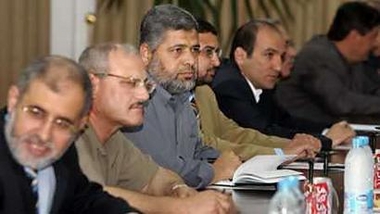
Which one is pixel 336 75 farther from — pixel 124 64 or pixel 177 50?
pixel 124 64

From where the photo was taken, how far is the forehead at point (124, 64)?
2951 mm

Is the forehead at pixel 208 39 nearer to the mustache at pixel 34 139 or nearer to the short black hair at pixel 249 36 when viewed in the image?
the short black hair at pixel 249 36

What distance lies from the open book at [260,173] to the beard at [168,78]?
1.18 ft

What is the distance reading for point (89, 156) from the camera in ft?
9.39

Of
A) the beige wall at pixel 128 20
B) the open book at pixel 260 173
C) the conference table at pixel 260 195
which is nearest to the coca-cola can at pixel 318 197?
the conference table at pixel 260 195

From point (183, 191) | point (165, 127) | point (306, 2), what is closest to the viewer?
point (183, 191)

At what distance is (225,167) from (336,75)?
6.94ft

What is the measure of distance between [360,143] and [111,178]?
0.80 metres

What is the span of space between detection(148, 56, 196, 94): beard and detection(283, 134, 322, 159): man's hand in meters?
0.74

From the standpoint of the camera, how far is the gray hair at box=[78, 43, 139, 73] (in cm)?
294

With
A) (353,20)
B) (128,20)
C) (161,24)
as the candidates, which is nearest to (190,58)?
(161,24)

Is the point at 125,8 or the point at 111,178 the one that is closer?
the point at 111,178

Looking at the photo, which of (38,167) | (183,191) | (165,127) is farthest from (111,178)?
(38,167)

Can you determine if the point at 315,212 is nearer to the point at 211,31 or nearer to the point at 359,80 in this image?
the point at 211,31
